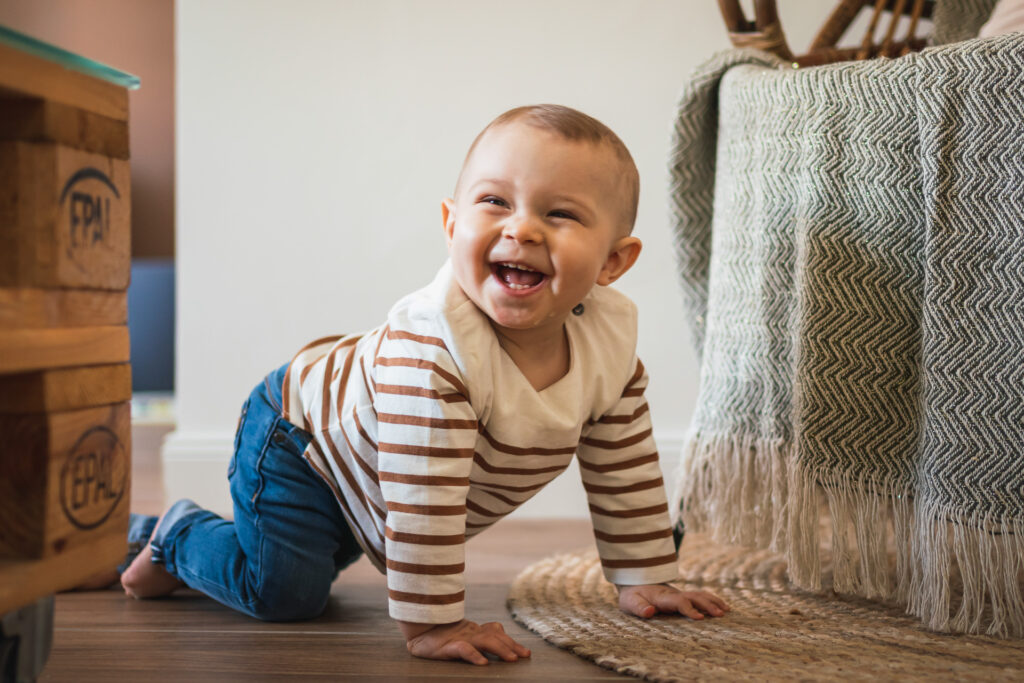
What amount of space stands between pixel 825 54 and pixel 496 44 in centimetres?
50

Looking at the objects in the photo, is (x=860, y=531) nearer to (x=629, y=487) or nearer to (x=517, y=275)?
(x=629, y=487)

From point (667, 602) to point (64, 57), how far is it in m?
0.66

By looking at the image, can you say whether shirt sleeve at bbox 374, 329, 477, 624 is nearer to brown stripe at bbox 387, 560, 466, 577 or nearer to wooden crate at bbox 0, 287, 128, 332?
brown stripe at bbox 387, 560, 466, 577

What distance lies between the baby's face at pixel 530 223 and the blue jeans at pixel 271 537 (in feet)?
0.84

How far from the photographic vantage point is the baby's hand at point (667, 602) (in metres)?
0.87

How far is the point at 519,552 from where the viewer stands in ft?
3.91

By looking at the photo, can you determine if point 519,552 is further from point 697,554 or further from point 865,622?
point 865,622

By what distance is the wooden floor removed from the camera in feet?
2.41

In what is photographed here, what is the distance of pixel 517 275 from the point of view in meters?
0.78

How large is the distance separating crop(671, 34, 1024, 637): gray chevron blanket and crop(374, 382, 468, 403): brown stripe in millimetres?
321

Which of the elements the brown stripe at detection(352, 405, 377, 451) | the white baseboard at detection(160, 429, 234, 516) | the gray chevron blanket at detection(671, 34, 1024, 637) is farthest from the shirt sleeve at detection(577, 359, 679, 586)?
the white baseboard at detection(160, 429, 234, 516)

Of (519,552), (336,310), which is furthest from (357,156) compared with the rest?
(519,552)

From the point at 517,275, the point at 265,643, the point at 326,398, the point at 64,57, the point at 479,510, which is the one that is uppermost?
the point at 64,57

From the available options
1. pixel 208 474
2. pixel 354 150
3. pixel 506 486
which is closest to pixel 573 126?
pixel 506 486
